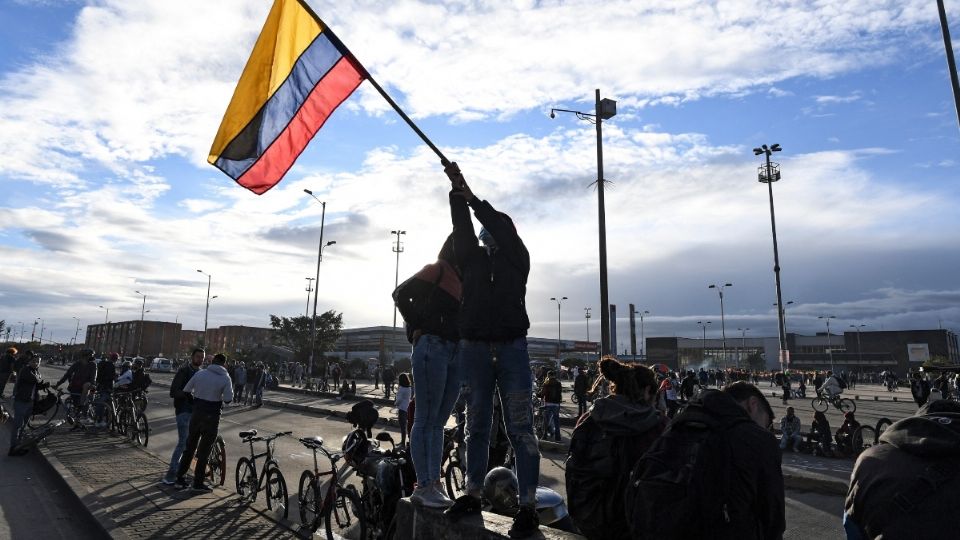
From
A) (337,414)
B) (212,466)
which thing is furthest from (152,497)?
(337,414)

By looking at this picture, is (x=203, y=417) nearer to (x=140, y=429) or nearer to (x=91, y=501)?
(x=91, y=501)

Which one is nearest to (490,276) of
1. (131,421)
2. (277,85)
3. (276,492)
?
(277,85)

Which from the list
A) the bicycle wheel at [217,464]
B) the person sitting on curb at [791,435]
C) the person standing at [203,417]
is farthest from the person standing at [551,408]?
the person standing at [203,417]

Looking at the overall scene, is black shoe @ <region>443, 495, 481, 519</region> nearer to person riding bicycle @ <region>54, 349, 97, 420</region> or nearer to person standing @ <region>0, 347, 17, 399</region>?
person riding bicycle @ <region>54, 349, 97, 420</region>

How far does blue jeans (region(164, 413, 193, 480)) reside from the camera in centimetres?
843

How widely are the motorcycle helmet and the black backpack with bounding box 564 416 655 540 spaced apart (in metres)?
1.08

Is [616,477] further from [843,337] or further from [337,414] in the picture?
[843,337]

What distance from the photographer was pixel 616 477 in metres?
3.04

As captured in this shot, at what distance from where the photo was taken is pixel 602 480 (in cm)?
306

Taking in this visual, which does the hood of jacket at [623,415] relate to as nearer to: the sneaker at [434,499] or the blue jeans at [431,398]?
the blue jeans at [431,398]

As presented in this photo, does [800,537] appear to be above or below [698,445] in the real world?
below

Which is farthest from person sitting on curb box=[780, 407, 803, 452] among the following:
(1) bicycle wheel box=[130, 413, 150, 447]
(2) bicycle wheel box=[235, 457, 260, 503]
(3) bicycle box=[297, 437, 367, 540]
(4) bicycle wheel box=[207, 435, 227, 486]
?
(1) bicycle wheel box=[130, 413, 150, 447]

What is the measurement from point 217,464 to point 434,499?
21.2 feet

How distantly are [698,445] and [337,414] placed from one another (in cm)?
1869
